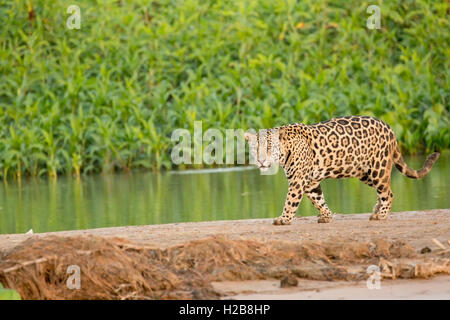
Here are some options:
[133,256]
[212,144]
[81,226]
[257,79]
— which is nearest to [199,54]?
[257,79]

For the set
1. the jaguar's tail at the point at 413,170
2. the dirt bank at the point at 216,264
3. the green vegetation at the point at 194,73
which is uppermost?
the green vegetation at the point at 194,73

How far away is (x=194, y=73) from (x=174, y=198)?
7.91 m

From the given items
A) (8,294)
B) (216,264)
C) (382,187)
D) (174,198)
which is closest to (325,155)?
(382,187)

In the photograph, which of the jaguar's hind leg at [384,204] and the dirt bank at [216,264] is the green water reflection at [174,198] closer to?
the jaguar's hind leg at [384,204]

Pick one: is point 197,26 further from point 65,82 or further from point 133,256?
point 133,256

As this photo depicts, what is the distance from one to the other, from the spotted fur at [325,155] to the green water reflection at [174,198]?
4.82 ft

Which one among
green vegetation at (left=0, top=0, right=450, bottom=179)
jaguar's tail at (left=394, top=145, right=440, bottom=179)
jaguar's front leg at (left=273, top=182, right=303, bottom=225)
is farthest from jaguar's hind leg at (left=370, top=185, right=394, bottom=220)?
green vegetation at (left=0, top=0, right=450, bottom=179)

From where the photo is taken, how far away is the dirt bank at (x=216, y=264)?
21.9ft

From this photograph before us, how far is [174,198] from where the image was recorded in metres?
13.7

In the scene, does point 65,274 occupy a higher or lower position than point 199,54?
lower

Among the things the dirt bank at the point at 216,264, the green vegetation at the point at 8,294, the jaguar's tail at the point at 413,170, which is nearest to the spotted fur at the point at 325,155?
the jaguar's tail at the point at 413,170

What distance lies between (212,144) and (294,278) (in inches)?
439

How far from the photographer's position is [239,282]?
Result: 7.16 m
